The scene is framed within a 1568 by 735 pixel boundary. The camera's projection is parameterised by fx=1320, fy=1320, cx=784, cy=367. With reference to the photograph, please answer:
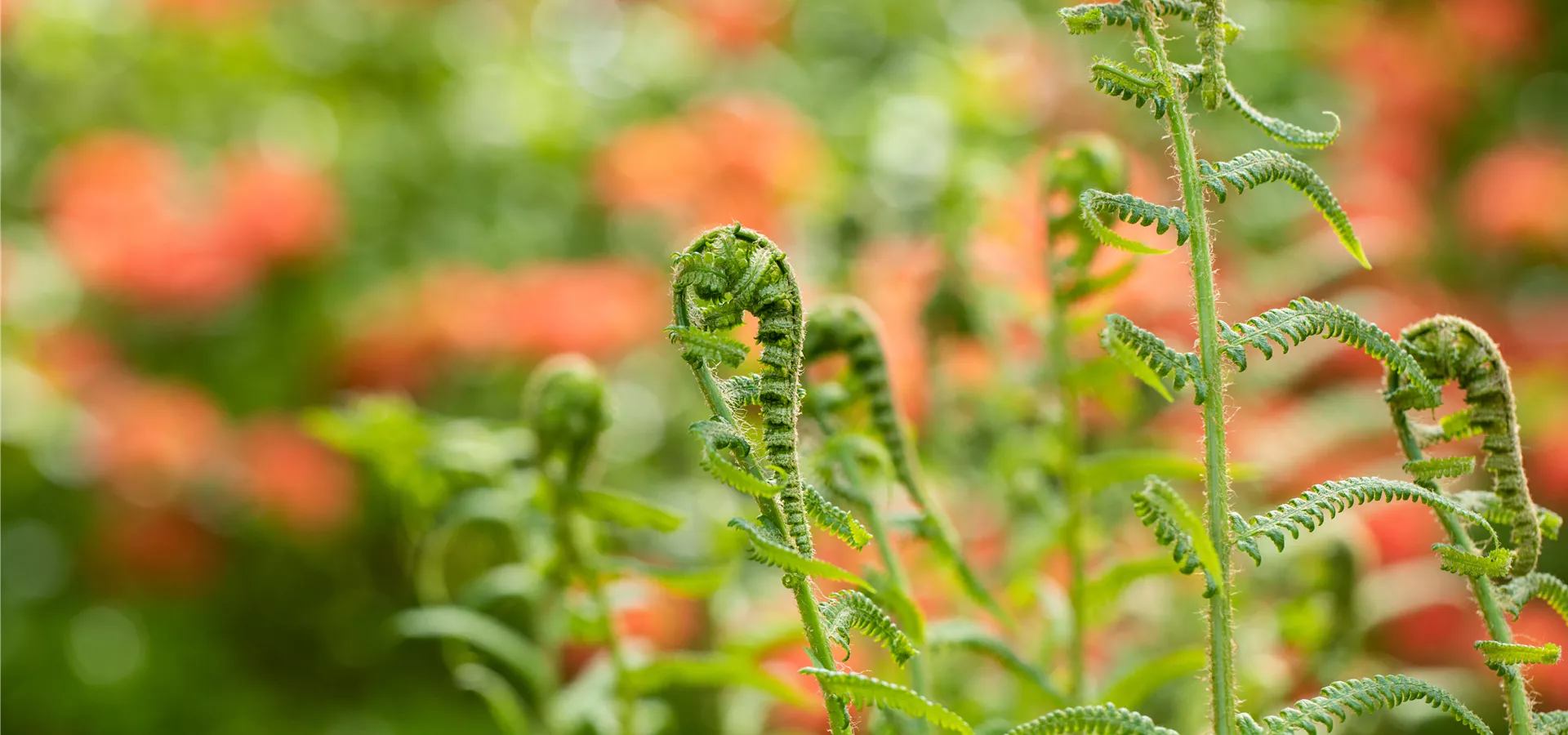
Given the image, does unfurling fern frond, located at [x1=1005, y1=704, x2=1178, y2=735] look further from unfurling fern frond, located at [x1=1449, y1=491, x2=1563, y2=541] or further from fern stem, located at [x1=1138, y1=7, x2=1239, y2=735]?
unfurling fern frond, located at [x1=1449, y1=491, x2=1563, y2=541]

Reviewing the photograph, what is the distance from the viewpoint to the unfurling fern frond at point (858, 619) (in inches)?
22.3

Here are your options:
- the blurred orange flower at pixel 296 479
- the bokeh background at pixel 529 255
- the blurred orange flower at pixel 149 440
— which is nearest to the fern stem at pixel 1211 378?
the bokeh background at pixel 529 255

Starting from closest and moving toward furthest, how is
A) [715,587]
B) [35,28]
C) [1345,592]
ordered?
[715,587], [1345,592], [35,28]

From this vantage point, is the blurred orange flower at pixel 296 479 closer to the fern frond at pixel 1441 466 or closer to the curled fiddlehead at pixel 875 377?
the curled fiddlehead at pixel 875 377

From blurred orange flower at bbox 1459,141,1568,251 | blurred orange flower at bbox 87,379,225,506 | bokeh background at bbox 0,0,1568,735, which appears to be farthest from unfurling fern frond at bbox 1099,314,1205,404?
blurred orange flower at bbox 1459,141,1568,251

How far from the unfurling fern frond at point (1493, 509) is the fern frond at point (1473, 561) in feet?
0.13

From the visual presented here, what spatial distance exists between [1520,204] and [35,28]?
11.9 ft

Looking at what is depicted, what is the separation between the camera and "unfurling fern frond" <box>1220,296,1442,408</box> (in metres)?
0.56

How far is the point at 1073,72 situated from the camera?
2885 millimetres

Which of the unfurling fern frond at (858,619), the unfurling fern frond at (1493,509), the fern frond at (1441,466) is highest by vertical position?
the fern frond at (1441,466)

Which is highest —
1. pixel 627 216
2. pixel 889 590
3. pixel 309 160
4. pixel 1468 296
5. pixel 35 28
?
pixel 35 28

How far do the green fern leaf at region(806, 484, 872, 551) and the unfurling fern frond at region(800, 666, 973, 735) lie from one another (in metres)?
0.06

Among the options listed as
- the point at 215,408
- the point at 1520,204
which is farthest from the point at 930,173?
the point at 215,408

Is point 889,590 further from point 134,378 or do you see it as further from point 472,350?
point 134,378
